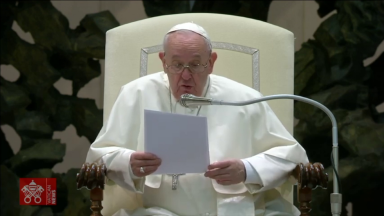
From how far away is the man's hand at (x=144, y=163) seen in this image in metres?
2.49

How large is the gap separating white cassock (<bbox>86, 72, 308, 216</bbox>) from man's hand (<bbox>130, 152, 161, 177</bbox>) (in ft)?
0.33

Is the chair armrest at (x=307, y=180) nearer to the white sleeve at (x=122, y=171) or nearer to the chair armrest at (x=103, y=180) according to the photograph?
the chair armrest at (x=103, y=180)

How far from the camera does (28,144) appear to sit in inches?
213

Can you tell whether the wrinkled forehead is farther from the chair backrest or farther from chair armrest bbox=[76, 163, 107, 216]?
chair armrest bbox=[76, 163, 107, 216]

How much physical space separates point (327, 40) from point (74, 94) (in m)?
2.33

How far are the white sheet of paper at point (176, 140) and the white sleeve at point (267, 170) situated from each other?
30 centimetres

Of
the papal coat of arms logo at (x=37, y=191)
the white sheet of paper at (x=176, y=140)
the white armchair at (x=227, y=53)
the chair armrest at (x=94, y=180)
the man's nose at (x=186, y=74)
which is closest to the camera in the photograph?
the white sheet of paper at (x=176, y=140)

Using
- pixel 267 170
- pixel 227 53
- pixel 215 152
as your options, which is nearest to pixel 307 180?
pixel 267 170

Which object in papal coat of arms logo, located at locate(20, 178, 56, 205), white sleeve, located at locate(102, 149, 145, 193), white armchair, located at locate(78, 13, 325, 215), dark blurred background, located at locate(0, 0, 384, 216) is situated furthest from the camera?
dark blurred background, located at locate(0, 0, 384, 216)

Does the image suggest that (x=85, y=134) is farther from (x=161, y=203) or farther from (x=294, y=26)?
(x=161, y=203)

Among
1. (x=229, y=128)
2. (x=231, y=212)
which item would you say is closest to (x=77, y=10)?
(x=229, y=128)

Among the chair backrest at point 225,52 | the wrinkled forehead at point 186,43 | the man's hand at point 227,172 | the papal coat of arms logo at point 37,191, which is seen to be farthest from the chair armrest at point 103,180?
the papal coat of arms logo at point 37,191

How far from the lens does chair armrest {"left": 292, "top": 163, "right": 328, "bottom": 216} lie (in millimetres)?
2602

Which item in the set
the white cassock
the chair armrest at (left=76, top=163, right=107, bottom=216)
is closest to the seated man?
the white cassock
